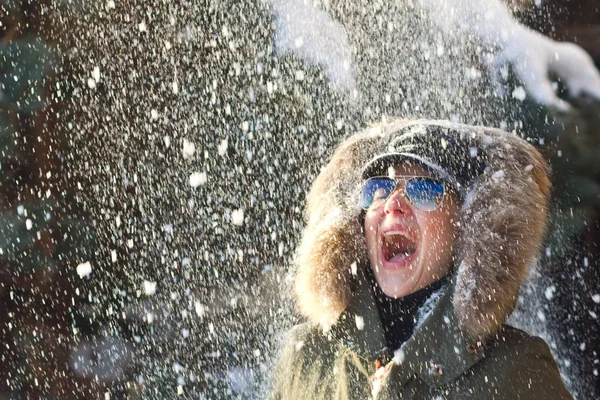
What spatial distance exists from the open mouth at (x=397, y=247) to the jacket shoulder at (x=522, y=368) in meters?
0.33

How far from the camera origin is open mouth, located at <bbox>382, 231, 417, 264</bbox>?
67.7 inches

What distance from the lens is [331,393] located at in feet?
5.65

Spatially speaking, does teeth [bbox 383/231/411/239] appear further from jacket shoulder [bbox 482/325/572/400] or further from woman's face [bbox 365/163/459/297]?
jacket shoulder [bbox 482/325/572/400]

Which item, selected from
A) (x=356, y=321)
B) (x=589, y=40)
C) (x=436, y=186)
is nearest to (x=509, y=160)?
(x=436, y=186)

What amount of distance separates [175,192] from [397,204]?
1.57 meters

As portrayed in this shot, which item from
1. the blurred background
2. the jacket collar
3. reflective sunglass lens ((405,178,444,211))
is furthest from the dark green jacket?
the blurred background

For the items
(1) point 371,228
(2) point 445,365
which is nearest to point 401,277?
(1) point 371,228

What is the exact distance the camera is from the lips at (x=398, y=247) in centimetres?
170

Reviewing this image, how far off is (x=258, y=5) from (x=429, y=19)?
33.5 inches

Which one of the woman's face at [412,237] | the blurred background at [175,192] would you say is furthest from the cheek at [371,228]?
the blurred background at [175,192]

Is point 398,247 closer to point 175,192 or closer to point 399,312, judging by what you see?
point 399,312

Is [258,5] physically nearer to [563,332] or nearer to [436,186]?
[436,186]

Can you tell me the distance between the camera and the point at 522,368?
4.83 ft

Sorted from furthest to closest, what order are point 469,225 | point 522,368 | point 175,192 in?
point 175,192
point 469,225
point 522,368
